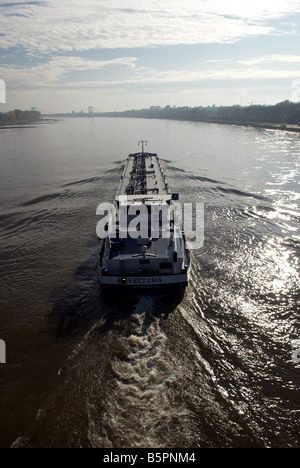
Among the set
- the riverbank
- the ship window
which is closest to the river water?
the ship window

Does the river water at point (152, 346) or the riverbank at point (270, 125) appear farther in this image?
the riverbank at point (270, 125)

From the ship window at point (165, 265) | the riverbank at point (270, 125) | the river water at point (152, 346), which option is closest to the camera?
the river water at point (152, 346)

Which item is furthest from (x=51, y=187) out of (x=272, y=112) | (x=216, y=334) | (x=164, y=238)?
(x=272, y=112)

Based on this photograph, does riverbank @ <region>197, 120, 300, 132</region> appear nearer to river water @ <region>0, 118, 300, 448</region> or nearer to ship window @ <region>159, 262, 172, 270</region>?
river water @ <region>0, 118, 300, 448</region>

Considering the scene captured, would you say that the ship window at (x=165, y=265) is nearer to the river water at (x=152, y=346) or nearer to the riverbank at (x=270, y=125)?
the river water at (x=152, y=346)

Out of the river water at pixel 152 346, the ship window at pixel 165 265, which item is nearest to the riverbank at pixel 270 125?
the river water at pixel 152 346

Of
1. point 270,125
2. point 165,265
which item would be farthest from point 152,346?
point 270,125

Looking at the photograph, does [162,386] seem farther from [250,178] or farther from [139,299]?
[250,178]

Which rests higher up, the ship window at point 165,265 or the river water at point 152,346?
the ship window at point 165,265

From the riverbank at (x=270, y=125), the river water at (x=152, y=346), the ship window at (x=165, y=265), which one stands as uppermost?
the riverbank at (x=270, y=125)

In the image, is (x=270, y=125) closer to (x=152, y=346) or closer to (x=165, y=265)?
(x=165, y=265)

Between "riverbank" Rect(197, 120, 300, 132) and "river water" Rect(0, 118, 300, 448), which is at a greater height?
"riverbank" Rect(197, 120, 300, 132)
